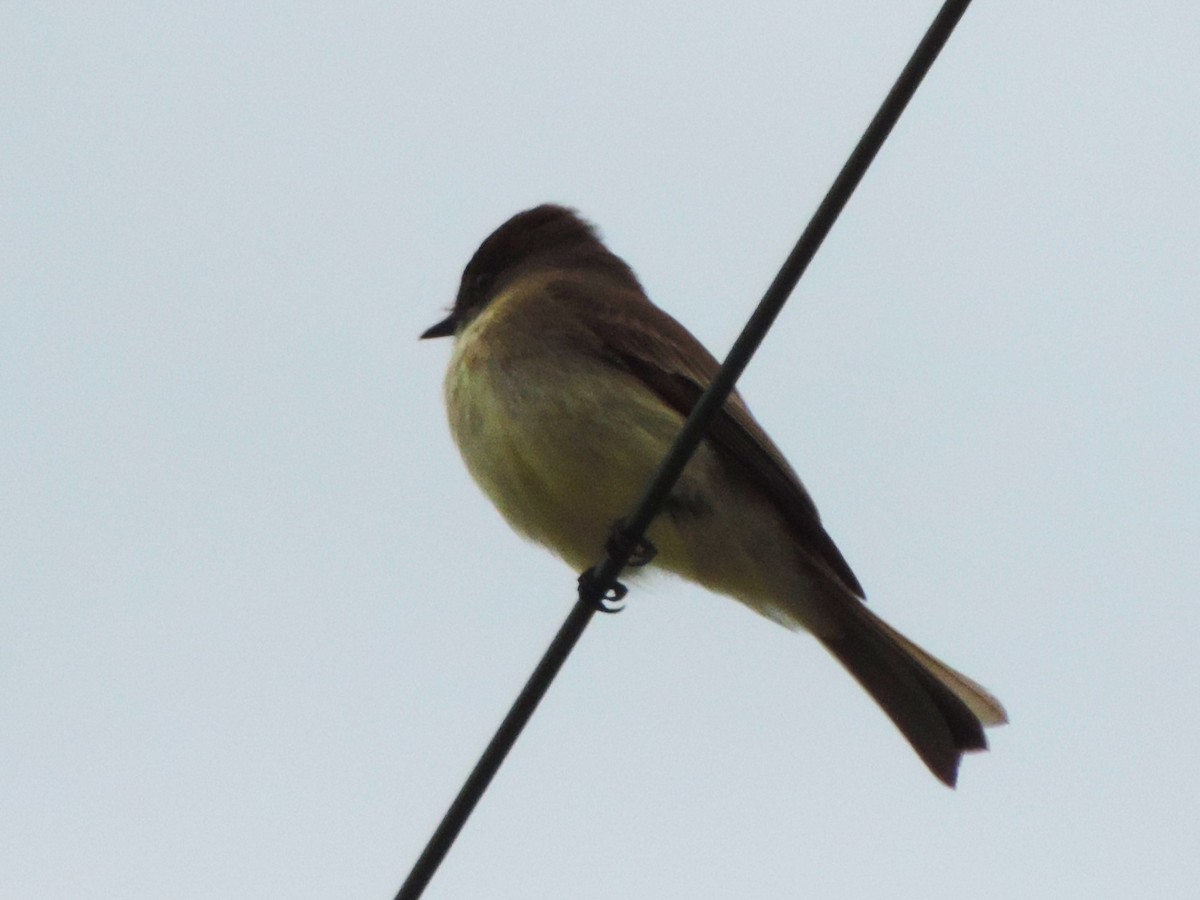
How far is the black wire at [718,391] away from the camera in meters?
3.27

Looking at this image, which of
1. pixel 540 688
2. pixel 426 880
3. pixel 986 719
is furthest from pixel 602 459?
pixel 426 880

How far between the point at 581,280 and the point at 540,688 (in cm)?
328

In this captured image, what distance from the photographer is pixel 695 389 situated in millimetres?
6020

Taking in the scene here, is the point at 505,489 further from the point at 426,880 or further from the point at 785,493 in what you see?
the point at 426,880

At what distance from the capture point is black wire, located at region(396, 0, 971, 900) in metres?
3.27

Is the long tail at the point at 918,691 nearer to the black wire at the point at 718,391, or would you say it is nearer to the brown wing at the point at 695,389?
the brown wing at the point at 695,389

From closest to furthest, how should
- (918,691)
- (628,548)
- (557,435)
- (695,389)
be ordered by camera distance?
(628,548) → (557,435) → (918,691) → (695,389)

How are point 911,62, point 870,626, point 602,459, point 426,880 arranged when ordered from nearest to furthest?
point 911,62, point 426,880, point 602,459, point 870,626

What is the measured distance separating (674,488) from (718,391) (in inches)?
81.2

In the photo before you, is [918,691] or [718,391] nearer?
[718,391]

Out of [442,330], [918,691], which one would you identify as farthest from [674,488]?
[442,330]

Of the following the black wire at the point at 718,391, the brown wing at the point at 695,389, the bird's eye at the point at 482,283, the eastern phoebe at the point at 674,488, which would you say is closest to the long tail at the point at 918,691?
the eastern phoebe at the point at 674,488

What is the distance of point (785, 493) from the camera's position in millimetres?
5758

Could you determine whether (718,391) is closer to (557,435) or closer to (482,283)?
(557,435)
